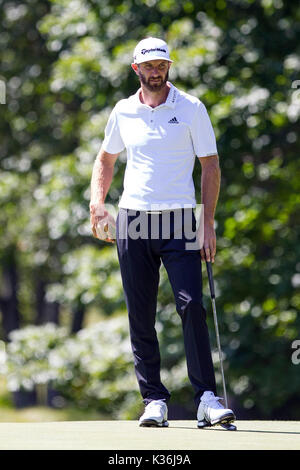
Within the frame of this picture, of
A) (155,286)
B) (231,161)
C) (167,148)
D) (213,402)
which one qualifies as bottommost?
(213,402)

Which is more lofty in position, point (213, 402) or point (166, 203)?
point (166, 203)

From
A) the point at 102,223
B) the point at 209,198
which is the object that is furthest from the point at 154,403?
the point at 209,198

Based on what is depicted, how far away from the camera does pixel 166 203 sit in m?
5.68

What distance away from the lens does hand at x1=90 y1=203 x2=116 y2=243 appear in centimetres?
593

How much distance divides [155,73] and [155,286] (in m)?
1.14

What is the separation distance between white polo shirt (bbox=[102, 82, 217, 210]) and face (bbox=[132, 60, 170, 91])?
98 millimetres

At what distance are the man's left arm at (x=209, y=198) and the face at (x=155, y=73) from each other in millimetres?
450

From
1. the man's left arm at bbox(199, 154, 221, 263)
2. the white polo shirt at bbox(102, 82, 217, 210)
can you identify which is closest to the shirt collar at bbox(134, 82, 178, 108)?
the white polo shirt at bbox(102, 82, 217, 210)

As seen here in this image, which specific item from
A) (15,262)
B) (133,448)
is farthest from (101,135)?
(15,262)

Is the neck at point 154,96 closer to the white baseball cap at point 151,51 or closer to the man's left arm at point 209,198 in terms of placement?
the white baseball cap at point 151,51

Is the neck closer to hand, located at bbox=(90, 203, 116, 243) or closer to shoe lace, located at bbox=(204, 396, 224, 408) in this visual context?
hand, located at bbox=(90, 203, 116, 243)

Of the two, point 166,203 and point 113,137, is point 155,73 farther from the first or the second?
point 166,203

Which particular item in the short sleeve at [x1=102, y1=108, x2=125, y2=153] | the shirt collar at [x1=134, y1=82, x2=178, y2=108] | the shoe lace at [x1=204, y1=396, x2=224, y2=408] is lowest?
the shoe lace at [x1=204, y1=396, x2=224, y2=408]
